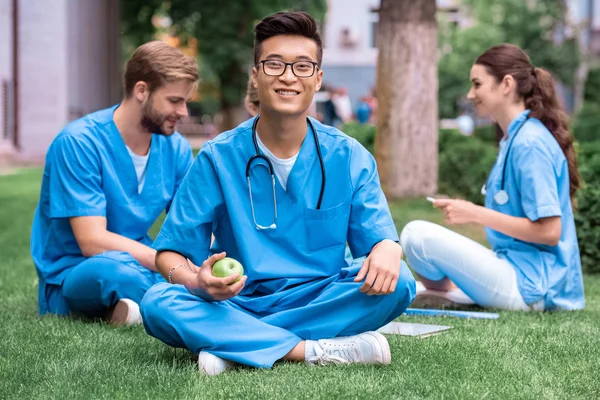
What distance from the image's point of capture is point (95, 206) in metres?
4.71

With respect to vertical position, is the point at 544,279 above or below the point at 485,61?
below

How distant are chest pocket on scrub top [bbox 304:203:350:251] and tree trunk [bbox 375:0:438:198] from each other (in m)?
6.62

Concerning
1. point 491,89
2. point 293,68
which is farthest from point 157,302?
point 491,89

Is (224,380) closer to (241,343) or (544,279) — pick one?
(241,343)

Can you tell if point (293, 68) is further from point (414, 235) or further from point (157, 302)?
point (414, 235)

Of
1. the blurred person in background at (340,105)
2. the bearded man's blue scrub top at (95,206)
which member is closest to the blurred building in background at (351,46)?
the blurred person in background at (340,105)

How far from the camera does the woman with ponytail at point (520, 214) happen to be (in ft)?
16.2

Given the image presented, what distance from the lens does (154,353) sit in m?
3.87

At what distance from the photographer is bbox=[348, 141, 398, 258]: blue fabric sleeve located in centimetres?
361

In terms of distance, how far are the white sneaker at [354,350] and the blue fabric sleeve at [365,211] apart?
326 mm

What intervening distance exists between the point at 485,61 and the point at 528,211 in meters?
0.89

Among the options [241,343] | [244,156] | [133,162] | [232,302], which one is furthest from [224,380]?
[133,162]

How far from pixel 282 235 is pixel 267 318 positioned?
1.07 feet

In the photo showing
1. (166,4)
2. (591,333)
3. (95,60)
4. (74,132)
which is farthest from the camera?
(166,4)
